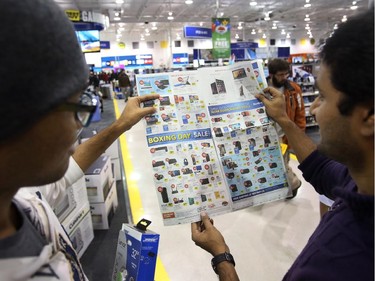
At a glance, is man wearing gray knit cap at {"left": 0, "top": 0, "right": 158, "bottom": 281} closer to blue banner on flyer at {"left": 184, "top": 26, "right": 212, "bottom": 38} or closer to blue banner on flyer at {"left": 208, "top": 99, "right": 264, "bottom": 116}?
blue banner on flyer at {"left": 208, "top": 99, "right": 264, "bottom": 116}

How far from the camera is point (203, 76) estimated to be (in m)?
1.69

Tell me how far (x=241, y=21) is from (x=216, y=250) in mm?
24959

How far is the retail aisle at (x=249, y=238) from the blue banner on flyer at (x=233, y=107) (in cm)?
163

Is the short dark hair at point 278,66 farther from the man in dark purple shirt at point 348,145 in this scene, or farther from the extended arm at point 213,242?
the man in dark purple shirt at point 348,145

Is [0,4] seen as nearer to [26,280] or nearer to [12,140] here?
[12,140]

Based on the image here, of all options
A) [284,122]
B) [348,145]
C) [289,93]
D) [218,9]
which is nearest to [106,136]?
[284,122]

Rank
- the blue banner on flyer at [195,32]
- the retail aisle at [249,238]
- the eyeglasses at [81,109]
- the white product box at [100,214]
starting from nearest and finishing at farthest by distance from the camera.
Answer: the eyeglasses at [81,109] < the retail aisle at [249,238] < the white product box at [100,214] < the blue banner on flyer at [195,32]

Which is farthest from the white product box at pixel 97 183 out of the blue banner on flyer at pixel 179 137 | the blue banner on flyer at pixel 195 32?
the blue banner on flyer at pixel 195 32

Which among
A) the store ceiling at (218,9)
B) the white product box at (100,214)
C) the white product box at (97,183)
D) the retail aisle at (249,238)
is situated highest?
the store ceiling at (218,9)

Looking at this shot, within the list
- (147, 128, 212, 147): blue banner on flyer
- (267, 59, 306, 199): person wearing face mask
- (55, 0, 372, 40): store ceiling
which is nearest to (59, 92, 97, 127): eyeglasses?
(147, 128, 212, 147): blue banner on flyer

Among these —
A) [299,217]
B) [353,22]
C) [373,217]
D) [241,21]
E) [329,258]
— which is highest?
[241,21]

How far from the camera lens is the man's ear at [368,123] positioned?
0.80 meters

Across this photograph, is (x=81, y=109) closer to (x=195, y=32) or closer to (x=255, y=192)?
(x=255, y=192)

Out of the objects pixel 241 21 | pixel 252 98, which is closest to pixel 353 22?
pixel 252 98
